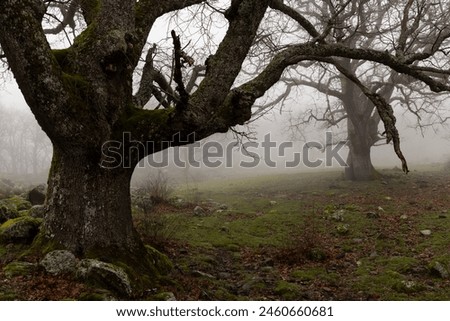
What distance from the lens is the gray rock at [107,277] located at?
14.0 feet

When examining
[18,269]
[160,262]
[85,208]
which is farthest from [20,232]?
[160,262]

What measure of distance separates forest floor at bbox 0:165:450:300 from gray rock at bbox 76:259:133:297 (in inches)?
6.8

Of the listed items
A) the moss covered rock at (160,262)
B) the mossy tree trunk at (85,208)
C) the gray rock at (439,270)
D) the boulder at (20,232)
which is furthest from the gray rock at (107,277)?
the gray rock at (439,270)

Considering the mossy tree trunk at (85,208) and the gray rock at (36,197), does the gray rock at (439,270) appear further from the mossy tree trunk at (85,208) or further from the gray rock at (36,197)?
the gray rock at (36,197)

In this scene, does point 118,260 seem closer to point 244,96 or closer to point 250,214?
point 244,96

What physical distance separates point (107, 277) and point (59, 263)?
0.72 m

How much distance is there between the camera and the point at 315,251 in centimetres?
674

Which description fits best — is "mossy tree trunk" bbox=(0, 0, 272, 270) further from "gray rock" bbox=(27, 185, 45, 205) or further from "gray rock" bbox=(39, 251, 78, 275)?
"gray rock" bbox=(27, 185, 45, 205)

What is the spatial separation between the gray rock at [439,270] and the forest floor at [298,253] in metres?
0.01

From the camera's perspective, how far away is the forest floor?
5004 mm

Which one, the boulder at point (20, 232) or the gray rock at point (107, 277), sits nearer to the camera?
the gray rock at point (107, 277)

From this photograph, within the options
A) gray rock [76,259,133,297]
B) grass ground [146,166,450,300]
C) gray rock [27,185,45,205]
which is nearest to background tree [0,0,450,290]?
gray rock [76,259,133,297]
